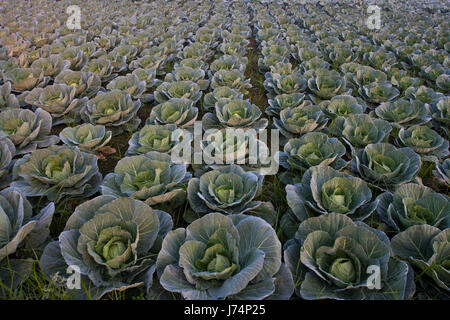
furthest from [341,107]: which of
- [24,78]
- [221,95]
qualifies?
[24,78]

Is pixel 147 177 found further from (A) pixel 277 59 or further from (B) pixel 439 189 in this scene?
(A) pixel 277 59

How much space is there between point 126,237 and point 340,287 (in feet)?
3.90

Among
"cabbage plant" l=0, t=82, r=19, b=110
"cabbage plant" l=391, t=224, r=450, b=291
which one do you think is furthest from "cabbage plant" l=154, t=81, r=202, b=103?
"cabbage plant" l=391, t=224, r=450, b=291

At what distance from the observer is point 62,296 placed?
5.27 ft

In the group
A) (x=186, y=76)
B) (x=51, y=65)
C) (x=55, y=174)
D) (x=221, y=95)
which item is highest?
(x=51, y=65)

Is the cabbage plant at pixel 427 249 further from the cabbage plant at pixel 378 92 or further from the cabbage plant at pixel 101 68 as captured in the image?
the cabbage plant at pixel 101 68

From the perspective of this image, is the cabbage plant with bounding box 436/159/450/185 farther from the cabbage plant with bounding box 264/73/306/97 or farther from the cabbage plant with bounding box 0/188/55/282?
the cabbage plant with bounding box 0/188/55/282

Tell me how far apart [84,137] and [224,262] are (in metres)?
1.90

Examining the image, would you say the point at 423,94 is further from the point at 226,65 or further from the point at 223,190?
the point at 223,190

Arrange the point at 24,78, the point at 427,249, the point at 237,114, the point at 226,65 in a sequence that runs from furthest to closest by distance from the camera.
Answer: the point at 226,65 < the point at 24,78 < the point at 237,114 < the point at 427,249

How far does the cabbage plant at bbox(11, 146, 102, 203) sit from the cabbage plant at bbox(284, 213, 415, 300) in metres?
1.64

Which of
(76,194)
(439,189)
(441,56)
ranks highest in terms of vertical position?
(441,56)

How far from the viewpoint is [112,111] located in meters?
3.18
